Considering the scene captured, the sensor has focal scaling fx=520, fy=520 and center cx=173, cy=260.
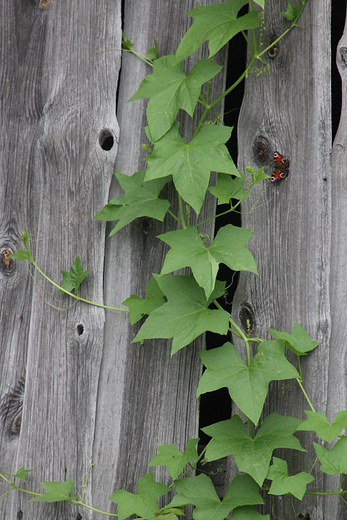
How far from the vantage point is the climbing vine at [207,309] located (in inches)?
61.9

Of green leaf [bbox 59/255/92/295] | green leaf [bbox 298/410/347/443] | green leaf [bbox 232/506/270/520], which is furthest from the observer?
green leaf [bbox 59/255/92/295]

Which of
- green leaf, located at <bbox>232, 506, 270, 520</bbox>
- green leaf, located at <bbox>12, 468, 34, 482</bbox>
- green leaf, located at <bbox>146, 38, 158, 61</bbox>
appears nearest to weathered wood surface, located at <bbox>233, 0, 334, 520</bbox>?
green leaf, located at <bbox>232, 506, 270, 520</bbox>

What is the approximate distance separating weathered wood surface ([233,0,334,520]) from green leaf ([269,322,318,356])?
4 cm

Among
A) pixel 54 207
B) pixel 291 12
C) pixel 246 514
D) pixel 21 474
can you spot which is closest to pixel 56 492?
pixel 21 474

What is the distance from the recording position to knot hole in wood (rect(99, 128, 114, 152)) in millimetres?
1894

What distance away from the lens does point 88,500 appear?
184 cm

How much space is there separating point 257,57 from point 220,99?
18cm

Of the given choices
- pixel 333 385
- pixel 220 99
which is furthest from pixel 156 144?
pixel 333 385

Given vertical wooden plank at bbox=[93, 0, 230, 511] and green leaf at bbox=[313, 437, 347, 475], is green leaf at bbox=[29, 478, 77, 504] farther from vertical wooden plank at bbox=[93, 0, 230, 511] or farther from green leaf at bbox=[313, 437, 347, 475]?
green leaf at bbox=[313, 437, 347, 475]

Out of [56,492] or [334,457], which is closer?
[334,457]

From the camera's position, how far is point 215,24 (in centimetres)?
165

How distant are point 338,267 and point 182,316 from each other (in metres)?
0.55

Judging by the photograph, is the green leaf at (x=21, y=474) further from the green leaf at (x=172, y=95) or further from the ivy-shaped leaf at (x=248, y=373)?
the green leaf at (x=172, y=95)

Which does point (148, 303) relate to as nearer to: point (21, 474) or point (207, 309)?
point (207, 309)
